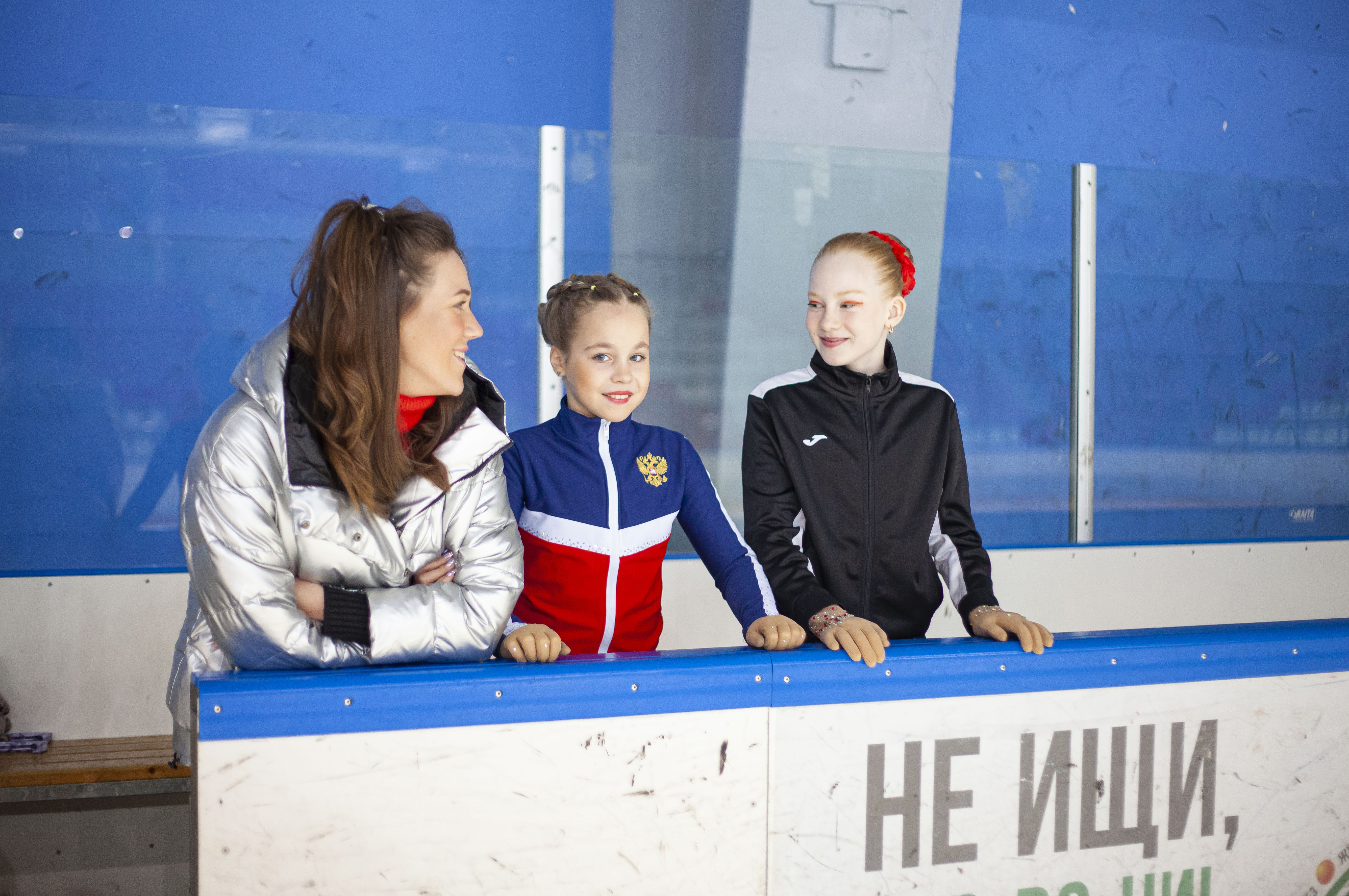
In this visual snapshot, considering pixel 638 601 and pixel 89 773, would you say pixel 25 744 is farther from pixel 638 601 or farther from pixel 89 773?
pixel 638 601

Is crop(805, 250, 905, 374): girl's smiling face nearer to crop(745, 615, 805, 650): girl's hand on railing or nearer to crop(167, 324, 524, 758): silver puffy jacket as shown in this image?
crop(745, 615, 805, 650): girl's hand on railing

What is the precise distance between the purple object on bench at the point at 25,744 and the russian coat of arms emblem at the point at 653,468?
1689 mm

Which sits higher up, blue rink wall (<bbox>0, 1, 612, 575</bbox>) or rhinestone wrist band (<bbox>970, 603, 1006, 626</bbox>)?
blue rink wall (<bbox>0, 1, 612, 575</bbox>)

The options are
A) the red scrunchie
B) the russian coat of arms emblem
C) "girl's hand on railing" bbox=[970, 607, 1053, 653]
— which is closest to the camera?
"girl's hand on railing" bbox=[970, 607, 1053, 653]

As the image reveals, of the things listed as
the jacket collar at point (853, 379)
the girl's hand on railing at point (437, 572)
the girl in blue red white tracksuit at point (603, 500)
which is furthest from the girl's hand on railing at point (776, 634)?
the jacket collar at point (853, 379)

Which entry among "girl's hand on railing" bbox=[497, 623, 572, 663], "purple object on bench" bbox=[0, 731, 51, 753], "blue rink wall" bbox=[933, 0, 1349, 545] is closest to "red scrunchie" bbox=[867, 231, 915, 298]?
"girl's hand on railing" bbox=[497, 623, 572, 663]

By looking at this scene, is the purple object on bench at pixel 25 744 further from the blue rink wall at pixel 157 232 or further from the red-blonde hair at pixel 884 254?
the red-blonde hair at pixel 884 254

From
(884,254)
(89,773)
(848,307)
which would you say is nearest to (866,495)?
(848,307)

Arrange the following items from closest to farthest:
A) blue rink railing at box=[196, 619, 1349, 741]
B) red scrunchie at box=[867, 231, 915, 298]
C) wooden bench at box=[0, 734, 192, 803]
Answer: blue rink railing at box=[196, 619, 1349, 741] → red scrunchie at box=[867, 231, 915, 298] → wooden bench at box=[0, 734, 192, 803]

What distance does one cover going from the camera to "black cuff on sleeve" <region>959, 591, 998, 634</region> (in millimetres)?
1642

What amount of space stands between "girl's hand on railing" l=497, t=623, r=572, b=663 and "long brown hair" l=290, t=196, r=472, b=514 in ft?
0.79

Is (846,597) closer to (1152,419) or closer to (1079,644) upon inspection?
(1079,644)

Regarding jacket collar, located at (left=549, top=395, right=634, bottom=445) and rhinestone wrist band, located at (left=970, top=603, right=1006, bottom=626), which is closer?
rhinestone wrist band, located at (left=970, top=603, right=1006, bottom=626)

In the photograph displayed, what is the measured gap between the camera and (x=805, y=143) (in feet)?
10.1
